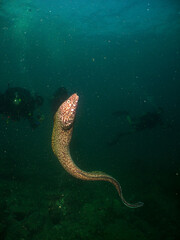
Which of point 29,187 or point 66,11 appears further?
point 66,11

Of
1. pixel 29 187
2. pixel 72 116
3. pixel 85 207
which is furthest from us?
pixel 29 187

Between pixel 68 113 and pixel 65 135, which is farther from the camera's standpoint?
pixel 65 135

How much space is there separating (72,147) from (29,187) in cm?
602

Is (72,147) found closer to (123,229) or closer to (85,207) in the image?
(85,207)

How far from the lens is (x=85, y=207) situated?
867 cm

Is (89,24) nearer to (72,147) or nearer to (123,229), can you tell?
(72,147)

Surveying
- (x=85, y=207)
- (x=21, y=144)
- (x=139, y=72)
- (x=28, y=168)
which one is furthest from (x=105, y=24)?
(x=139, y=72)

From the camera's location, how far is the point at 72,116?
17.5 ft

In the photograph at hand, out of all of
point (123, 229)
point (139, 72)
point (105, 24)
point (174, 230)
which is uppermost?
point (105, 24)

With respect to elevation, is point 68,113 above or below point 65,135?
above

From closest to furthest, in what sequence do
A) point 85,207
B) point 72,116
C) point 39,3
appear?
point 72,116, point 85,207, point 39,3

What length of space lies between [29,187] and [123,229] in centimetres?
612

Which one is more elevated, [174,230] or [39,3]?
[39,3]

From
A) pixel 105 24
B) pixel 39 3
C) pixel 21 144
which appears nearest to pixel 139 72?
pixel 105 24
